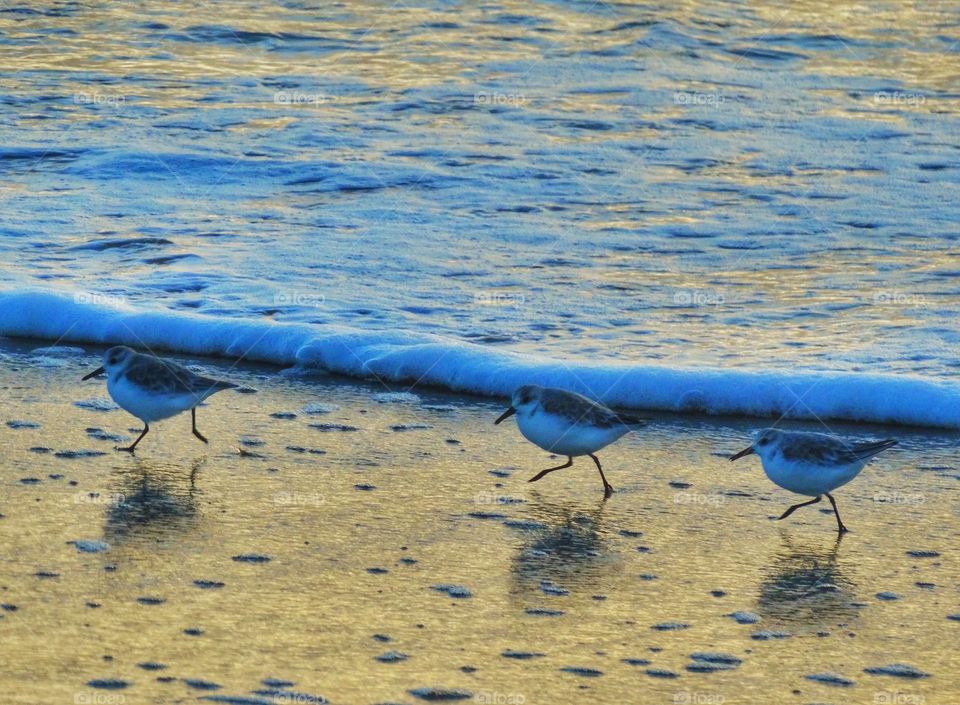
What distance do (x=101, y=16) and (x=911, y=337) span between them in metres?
13.7

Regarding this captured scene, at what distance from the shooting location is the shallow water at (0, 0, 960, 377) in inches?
389

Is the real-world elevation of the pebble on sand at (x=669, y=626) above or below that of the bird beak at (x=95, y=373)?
below

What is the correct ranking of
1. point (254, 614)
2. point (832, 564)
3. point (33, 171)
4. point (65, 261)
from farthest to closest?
1. point (33, 171)
2. point (65, 261)
3. point (832, 564)
4. point (254, 614)

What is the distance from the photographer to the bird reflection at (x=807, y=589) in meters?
5.38

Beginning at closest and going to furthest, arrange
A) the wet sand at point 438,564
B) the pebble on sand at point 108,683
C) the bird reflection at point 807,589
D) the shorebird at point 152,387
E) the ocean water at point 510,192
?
1. the pebble on sand at point 108,683
2. the wet sand at point 438,564
3. the bird reflection at point 807,589
4. the shorebird at point 152,387
5. the ocean water at point 510,192

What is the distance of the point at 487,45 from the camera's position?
17938mm

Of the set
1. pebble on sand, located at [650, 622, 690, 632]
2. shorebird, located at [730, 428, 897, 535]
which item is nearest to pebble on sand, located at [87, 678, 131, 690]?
pebble on sand, located at [650, 622, 690, 632]

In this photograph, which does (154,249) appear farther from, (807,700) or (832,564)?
(807,700)

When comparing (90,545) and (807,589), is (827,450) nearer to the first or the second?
(807,589)

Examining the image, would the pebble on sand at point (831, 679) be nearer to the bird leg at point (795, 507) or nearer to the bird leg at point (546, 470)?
the bird leg at point (795, 507)

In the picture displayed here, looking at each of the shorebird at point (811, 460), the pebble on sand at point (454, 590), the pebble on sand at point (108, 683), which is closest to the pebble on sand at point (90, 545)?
the pebble on sand at point (108, 683)

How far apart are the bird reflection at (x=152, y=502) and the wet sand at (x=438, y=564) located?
17mm

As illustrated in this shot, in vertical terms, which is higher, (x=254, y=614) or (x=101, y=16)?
(x=101, y=16)

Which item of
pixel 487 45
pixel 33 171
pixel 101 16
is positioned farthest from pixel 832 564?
pixel 101 16
